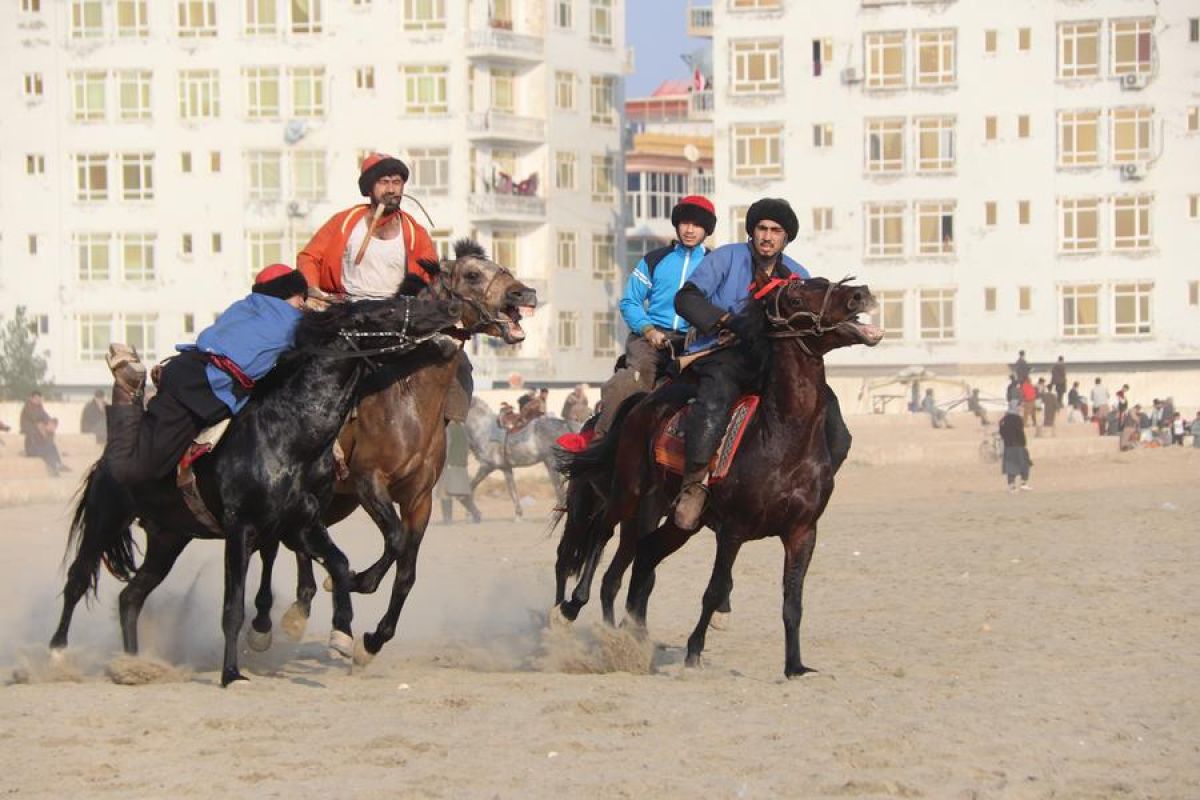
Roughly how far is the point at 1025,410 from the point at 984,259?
19264mm

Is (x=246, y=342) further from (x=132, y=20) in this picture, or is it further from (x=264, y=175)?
(x=132, y=20)

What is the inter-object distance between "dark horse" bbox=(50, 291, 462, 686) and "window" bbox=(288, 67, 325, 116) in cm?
6393

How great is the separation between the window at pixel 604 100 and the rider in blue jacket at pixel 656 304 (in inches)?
2523

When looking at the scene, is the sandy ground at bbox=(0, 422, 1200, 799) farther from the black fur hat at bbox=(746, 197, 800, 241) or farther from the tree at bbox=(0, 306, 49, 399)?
the tree at bbox=(0, 306, 49, 399)

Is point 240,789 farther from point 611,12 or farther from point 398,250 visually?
point 611,12

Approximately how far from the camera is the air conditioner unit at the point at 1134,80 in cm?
7056

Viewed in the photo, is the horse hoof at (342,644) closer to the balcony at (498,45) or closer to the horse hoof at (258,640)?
the horse hoof at (258,640)

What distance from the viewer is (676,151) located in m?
93.7

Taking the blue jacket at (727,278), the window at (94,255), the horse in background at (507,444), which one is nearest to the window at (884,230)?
the window at (94,255)

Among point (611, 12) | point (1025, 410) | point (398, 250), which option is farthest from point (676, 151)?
point (398, 250)

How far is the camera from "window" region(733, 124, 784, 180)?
73312 mm

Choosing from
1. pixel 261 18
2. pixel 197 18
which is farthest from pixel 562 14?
pixel 197 18

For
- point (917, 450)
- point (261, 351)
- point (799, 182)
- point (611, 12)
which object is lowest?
point (917, 450)

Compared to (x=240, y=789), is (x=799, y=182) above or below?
above
